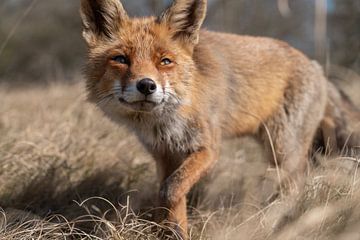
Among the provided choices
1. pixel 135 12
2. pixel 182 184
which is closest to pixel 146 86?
pixel 182 184

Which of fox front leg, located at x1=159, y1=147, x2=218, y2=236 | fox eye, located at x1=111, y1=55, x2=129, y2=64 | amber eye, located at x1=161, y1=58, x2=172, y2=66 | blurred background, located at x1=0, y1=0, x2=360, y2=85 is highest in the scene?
fox eye, located at x1=111, y1=55, x2=129, y2=64

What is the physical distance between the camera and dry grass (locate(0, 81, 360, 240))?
4.03m

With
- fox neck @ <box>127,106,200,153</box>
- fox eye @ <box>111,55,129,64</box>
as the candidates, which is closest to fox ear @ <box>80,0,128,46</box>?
fox eye @ <box>111,55,129,64</box>

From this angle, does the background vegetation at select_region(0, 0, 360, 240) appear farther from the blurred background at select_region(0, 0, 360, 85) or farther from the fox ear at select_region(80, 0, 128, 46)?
the blurred background at select_region(0, 0, 360, 85)

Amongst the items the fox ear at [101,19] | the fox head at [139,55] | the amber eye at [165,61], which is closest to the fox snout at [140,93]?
the fox head at [139,55]

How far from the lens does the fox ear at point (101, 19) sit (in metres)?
4.93

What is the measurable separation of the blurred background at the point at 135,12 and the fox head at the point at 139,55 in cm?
373

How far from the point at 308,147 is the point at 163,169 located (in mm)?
1485

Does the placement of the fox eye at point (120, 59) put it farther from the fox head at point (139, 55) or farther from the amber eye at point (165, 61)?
the amber eye at point (165, 61)

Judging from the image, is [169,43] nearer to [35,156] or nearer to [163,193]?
[163,193]

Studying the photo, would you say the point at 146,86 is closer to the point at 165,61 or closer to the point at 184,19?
the point at 165,61

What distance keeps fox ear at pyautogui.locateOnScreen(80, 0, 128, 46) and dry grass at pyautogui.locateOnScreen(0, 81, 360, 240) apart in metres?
1.24

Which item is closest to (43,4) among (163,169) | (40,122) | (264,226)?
(40,122)

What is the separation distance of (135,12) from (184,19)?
4.49 meters
